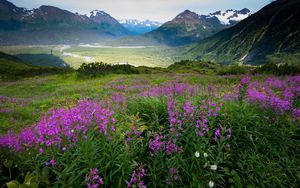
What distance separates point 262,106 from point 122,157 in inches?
161

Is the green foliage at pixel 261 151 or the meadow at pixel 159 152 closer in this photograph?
the meadow at pixel 159 152

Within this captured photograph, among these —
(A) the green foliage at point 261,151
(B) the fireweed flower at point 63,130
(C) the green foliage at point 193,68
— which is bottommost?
(C) the green foliage at point 193,68

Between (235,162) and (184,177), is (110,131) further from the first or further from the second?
(235,162)

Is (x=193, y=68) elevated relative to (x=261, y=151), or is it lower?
lower

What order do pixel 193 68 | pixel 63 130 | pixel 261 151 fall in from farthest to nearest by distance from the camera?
1. pixel 193 68
2. pixel 261 151
3. pixel 63 130

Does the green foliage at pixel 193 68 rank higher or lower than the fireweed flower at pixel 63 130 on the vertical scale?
lower

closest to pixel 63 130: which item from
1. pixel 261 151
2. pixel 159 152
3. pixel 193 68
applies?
pixel 159 152

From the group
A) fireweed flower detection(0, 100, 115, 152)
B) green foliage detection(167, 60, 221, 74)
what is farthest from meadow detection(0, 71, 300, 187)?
green foliage detection(167, 60, 221, 74)

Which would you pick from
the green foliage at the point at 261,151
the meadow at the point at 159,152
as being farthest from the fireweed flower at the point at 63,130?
the green foliage at the point at 261,151

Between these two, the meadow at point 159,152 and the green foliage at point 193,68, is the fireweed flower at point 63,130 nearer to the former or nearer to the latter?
the meadow at point 159,152

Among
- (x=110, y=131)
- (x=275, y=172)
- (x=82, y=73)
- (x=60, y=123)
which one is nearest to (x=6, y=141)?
(x=60, y=123)

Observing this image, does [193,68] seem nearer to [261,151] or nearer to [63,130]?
[261,151]

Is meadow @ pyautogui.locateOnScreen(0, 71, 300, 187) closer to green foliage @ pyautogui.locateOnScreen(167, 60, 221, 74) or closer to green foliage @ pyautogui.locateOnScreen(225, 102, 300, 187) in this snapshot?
green foliage @ pyautogui.locateOnScreen(225, 102, 300, 187)

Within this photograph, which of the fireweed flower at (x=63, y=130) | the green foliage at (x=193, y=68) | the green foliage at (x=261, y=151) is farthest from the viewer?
the green foliage at (x=193, y=68)
